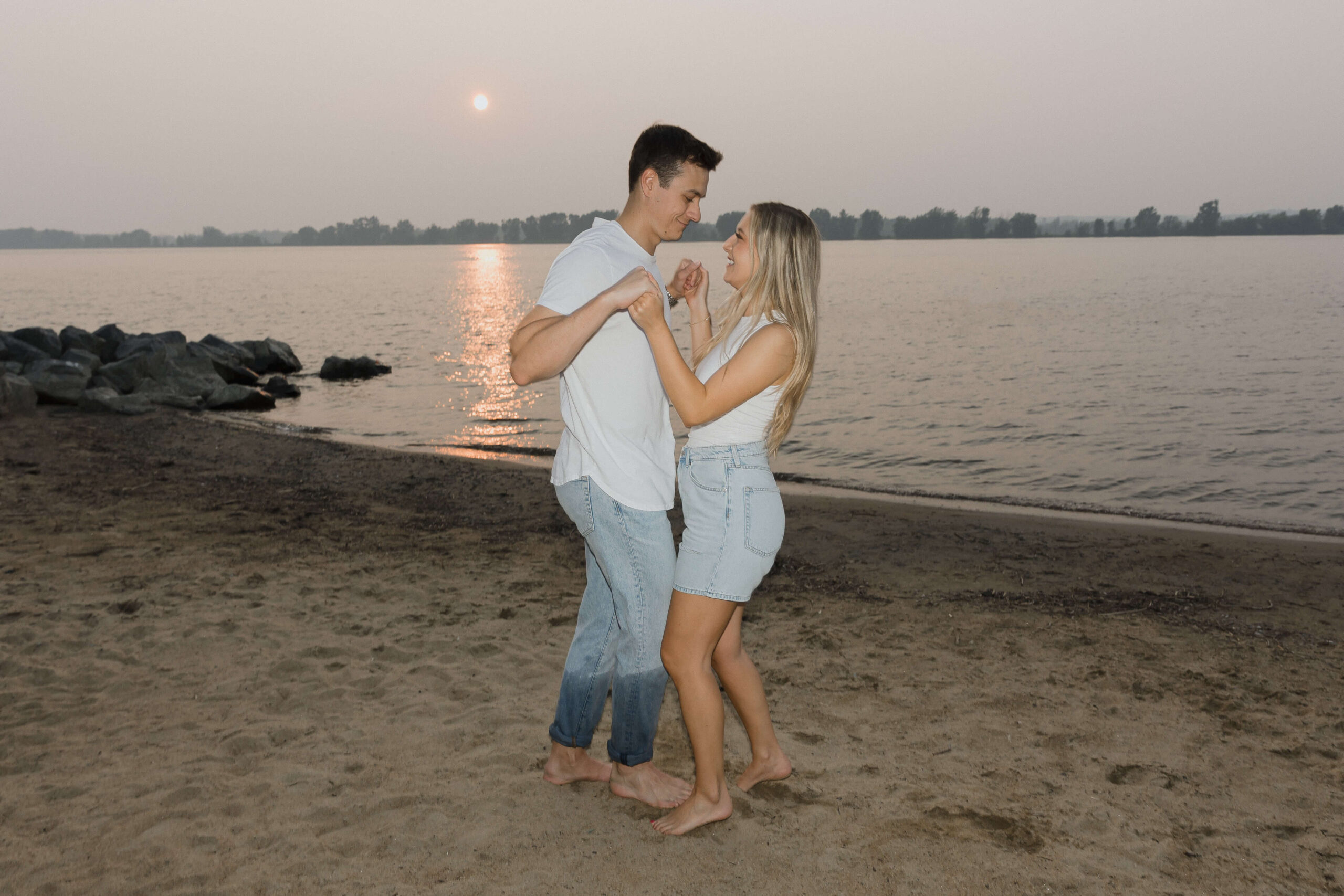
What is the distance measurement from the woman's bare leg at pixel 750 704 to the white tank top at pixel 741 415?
2.35 ft

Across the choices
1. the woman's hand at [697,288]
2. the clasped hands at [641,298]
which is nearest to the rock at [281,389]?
the woman's hand at [697,288]

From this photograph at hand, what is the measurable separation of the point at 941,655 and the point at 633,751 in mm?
2783

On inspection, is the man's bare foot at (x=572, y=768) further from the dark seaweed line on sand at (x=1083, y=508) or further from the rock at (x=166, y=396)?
the rock at (x=166, y=396)

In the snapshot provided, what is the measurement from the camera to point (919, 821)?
3.90m

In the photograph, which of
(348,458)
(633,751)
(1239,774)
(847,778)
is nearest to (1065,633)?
(1239,774)

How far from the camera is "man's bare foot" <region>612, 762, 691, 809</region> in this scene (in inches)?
155

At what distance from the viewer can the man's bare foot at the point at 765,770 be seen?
162 inches

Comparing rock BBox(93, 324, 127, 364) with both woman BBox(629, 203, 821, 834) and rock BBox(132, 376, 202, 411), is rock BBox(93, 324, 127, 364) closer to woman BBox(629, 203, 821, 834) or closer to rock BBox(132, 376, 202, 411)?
rock BBox(132, 376, 202, 411)

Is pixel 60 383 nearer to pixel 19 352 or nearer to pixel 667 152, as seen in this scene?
pixel 19 352

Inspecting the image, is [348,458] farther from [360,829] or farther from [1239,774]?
[1239,774]

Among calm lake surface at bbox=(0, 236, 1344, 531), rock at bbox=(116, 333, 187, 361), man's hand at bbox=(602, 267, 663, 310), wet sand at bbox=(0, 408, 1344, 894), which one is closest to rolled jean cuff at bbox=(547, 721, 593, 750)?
wet sand at bbox=(0, 408, 1344, 894)

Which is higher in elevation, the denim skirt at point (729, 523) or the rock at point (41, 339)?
the denim skirt at point (729, 523)

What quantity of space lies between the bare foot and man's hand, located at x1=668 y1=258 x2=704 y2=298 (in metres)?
2.05

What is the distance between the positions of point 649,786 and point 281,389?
74.6 ft
